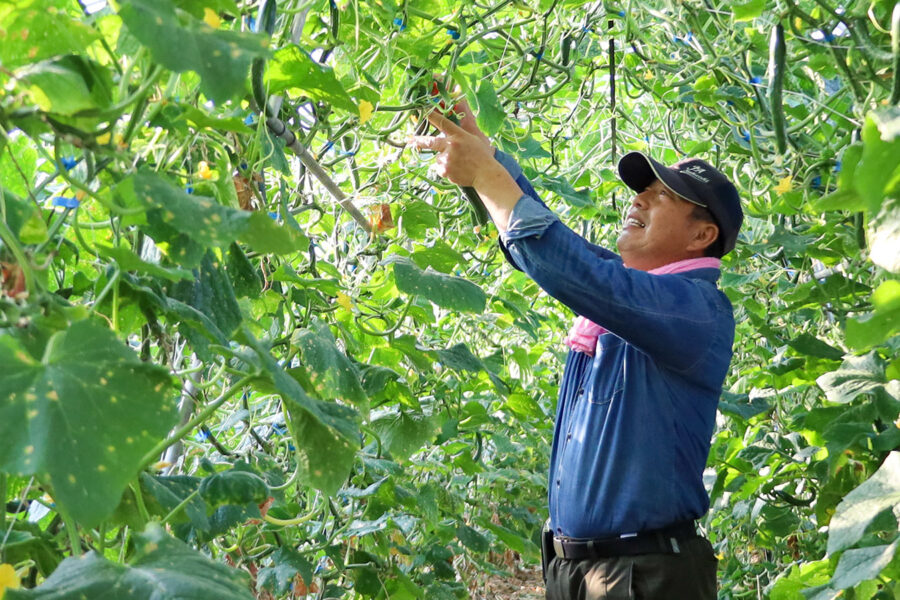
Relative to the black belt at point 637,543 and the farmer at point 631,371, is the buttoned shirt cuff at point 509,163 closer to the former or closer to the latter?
the farmer at point 631,371

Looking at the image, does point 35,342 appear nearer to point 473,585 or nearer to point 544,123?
point 544,123

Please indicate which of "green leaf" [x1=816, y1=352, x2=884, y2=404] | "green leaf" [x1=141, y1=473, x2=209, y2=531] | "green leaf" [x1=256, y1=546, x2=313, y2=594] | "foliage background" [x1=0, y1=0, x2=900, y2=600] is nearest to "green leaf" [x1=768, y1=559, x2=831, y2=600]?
"foliage background" [x1=0, y1=0, x2=900, y2=600]

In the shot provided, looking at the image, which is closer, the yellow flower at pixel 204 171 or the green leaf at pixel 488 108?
the yellow flower at pixel 204 171

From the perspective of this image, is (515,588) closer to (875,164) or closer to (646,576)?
(646,576)

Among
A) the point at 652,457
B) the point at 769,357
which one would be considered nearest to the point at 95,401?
the point at 652,457

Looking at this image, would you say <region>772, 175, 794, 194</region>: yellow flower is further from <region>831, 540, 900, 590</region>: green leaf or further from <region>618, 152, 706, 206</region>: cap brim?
<region>831, 540, 900, 590</region>: green leaf

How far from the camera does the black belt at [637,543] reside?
167cm

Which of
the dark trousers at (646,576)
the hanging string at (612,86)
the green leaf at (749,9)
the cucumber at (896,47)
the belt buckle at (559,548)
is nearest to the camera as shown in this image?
the cucumber at (896,47)

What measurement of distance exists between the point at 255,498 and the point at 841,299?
1.64 metres

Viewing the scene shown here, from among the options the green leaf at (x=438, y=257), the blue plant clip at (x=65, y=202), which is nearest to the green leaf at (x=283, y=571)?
the green leaf at (x=438, y=257)

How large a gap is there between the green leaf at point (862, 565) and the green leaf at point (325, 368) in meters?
0.58

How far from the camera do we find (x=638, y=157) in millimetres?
1894

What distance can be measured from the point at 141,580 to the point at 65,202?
0.32m

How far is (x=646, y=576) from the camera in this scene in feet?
5.45
